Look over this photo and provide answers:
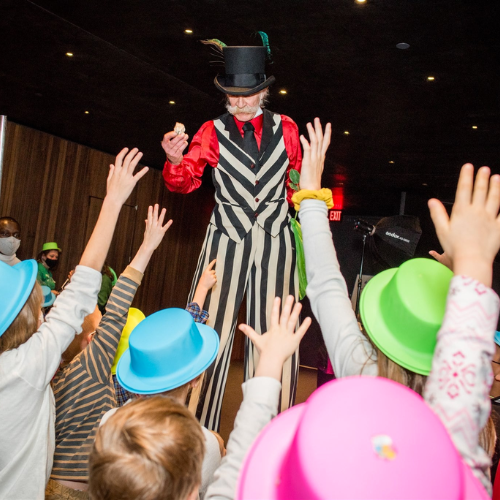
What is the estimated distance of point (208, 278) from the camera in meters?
2.27

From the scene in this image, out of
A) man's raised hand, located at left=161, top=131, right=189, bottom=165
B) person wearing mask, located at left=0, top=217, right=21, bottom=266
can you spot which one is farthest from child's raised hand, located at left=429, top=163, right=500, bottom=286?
person wearing mask, located at left=0, top=217, right=21, bottom=266

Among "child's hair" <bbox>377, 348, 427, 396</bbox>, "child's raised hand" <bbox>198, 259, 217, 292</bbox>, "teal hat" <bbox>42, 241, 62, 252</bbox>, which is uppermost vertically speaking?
"child's raised hand" <bbox>198, 259, 217, 292</bbox>

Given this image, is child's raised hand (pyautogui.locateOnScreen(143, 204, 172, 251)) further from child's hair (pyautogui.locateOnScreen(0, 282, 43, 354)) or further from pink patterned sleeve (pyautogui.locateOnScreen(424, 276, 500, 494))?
pink patterned sleeve (pyautogui.locateOnScreen(424, 276, 500, 494))

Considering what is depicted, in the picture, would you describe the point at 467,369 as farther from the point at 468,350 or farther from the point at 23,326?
the point at 23,326

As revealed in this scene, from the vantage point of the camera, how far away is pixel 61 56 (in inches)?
171

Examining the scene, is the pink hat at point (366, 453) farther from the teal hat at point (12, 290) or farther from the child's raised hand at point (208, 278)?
the child's raised hand at point (208, 278)

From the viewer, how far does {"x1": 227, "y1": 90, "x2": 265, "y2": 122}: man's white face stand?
2.36 metres

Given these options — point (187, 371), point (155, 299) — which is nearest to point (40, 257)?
point (155, 299)

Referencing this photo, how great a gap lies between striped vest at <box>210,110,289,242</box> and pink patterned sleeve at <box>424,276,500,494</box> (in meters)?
1.54

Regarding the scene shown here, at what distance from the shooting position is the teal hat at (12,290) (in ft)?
4.42

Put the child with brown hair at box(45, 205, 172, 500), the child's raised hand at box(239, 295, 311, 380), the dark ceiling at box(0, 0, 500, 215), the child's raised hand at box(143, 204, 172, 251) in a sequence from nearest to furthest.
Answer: the child's raised hand at box(239, 295, 311, 380), the child with brown hair at box(45, 205, 172, 500), the child's raised hand at box(143, 204, 172, 251), the dark ceiling at box(0, 0, 500, 215)

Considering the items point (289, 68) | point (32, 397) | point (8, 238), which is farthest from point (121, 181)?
point (8, 238)

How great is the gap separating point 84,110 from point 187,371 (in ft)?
16.0

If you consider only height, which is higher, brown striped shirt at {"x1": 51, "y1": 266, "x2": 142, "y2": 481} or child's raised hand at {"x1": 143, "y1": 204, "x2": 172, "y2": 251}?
child's raised hand at {"x1": 143, "y1": 204, "x2": 172, "y2": 251}
